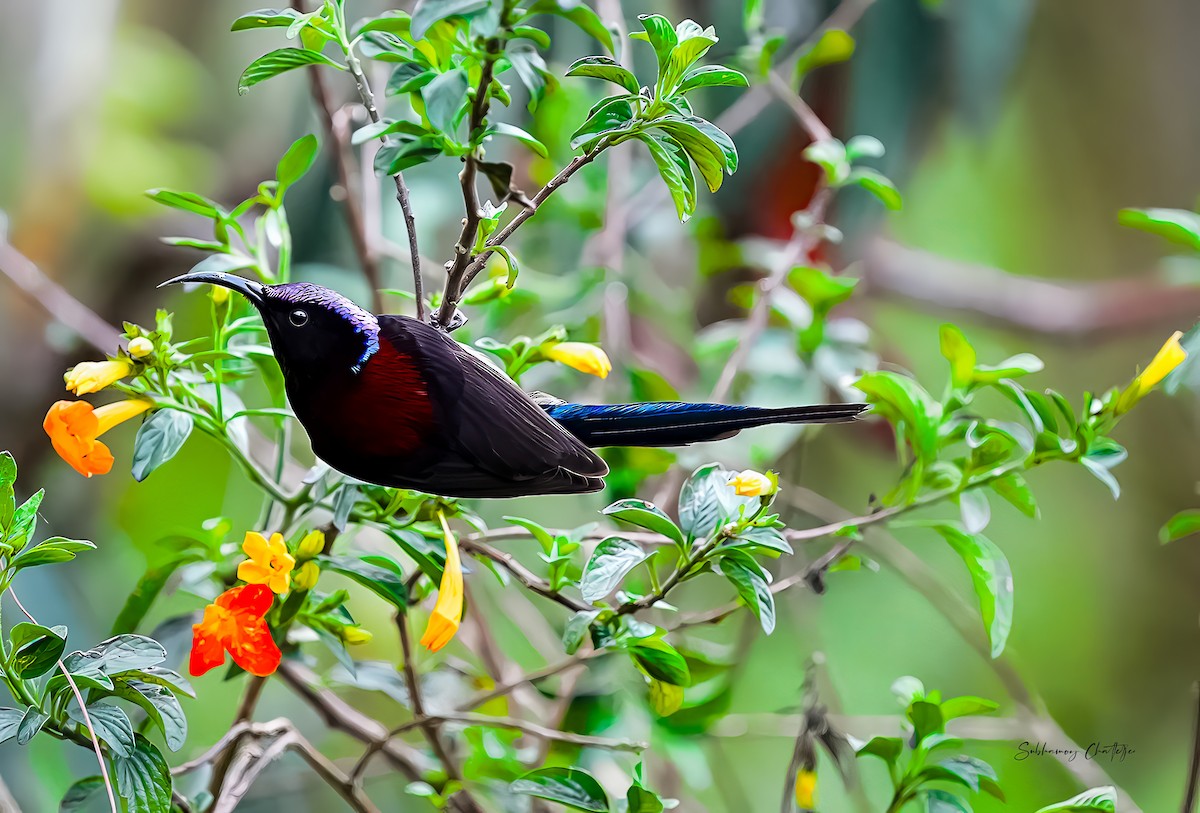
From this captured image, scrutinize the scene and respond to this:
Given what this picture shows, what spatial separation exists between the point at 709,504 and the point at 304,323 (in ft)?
0.69

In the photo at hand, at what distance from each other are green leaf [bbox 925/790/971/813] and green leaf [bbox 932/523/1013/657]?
0.28ft

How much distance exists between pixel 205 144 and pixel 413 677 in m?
1.65

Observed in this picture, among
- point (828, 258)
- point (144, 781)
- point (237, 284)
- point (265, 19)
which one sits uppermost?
point (265, 19)

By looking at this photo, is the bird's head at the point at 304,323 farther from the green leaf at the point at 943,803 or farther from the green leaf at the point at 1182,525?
the green leaf at the point at 1182,525

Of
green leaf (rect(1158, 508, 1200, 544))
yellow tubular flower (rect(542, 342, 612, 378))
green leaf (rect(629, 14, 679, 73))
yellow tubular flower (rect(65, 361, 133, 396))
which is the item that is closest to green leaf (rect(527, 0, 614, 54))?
green leaf (rect(629, 14, 679, 73))

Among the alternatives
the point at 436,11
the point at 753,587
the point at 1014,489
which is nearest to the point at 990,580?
the point at 1014,489

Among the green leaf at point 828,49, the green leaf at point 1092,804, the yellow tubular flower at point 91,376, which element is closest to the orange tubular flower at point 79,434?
the yellow tubular flower at point 91,376

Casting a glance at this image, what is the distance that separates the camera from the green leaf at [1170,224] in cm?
59

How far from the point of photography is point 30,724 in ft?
1.35

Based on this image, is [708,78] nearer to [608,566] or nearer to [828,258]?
[608,566]

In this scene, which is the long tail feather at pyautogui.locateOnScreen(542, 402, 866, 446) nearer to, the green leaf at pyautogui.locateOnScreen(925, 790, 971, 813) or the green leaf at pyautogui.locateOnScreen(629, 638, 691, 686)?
the green leaf at pyautogui.locateOnScreen(629, 638, 691, 686)

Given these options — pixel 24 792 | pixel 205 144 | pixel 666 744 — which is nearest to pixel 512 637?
pixel 24 792

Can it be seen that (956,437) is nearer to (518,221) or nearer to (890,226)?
(518,221)

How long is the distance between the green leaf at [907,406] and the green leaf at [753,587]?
15 centimetres
